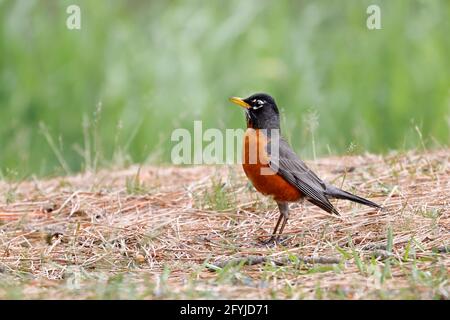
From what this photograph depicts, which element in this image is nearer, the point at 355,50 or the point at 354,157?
the point at 354,157

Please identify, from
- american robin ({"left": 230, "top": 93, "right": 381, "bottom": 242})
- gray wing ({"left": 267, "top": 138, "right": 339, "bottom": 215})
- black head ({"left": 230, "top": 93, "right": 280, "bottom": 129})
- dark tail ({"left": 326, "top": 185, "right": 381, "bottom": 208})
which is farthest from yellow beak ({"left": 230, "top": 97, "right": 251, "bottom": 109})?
dark tail ({"left": 326, "top": 185, "right": 381, "bottom": 208})

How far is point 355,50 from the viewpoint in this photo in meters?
9.15

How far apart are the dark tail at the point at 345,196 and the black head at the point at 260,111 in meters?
0.63

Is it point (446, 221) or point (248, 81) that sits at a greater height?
point (248, 81)

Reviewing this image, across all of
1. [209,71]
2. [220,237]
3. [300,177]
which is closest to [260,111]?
[300,177]

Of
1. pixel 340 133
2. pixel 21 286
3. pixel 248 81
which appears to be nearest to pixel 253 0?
pixel 248 81

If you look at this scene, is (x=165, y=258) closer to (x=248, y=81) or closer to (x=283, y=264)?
(x=283, y=264)

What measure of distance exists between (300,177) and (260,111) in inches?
22.8

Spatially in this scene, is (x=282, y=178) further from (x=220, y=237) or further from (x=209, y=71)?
(x=209, y=71)

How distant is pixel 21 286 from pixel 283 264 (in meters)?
1.18

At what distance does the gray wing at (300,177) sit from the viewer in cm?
502

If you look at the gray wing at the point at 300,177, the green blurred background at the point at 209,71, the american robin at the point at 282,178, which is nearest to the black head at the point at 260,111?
the american robin at the point at 282,178

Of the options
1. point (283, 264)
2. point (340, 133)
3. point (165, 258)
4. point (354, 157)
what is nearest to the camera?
point (283, 264)
